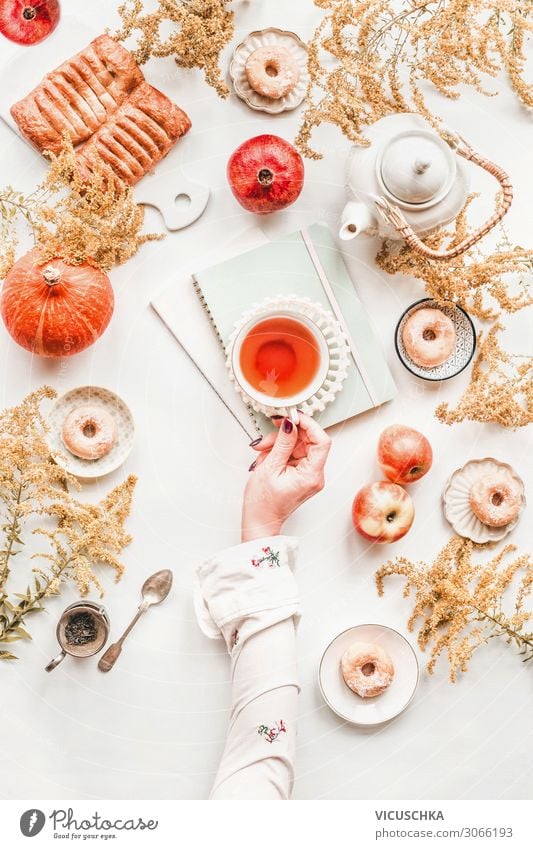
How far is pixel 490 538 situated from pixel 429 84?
875 millimetres

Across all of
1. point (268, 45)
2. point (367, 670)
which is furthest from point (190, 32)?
point (367, 670)

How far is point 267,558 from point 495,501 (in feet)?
1.45

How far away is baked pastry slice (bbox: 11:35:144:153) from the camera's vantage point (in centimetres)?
144

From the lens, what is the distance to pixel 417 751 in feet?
4.90

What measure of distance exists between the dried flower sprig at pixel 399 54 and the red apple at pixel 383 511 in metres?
0.61

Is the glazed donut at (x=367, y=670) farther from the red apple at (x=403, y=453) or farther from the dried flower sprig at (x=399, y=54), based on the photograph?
the dried flower sprig at (x=399, y=54)

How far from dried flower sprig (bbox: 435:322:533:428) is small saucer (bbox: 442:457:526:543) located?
0.28 feet

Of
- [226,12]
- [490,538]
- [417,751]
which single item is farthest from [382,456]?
[226,12]

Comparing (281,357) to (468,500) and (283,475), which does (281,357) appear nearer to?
(283,475)

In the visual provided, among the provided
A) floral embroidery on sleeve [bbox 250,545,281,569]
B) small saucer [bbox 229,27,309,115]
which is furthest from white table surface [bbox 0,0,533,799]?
floral embroidery on sleeve [bbox 250,545,281,569]

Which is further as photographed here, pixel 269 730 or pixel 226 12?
pixel 226 12

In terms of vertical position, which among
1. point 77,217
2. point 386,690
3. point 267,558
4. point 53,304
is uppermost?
point 77,217

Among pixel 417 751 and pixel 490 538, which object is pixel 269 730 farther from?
pixel 490 538

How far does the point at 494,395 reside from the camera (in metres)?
1.42
